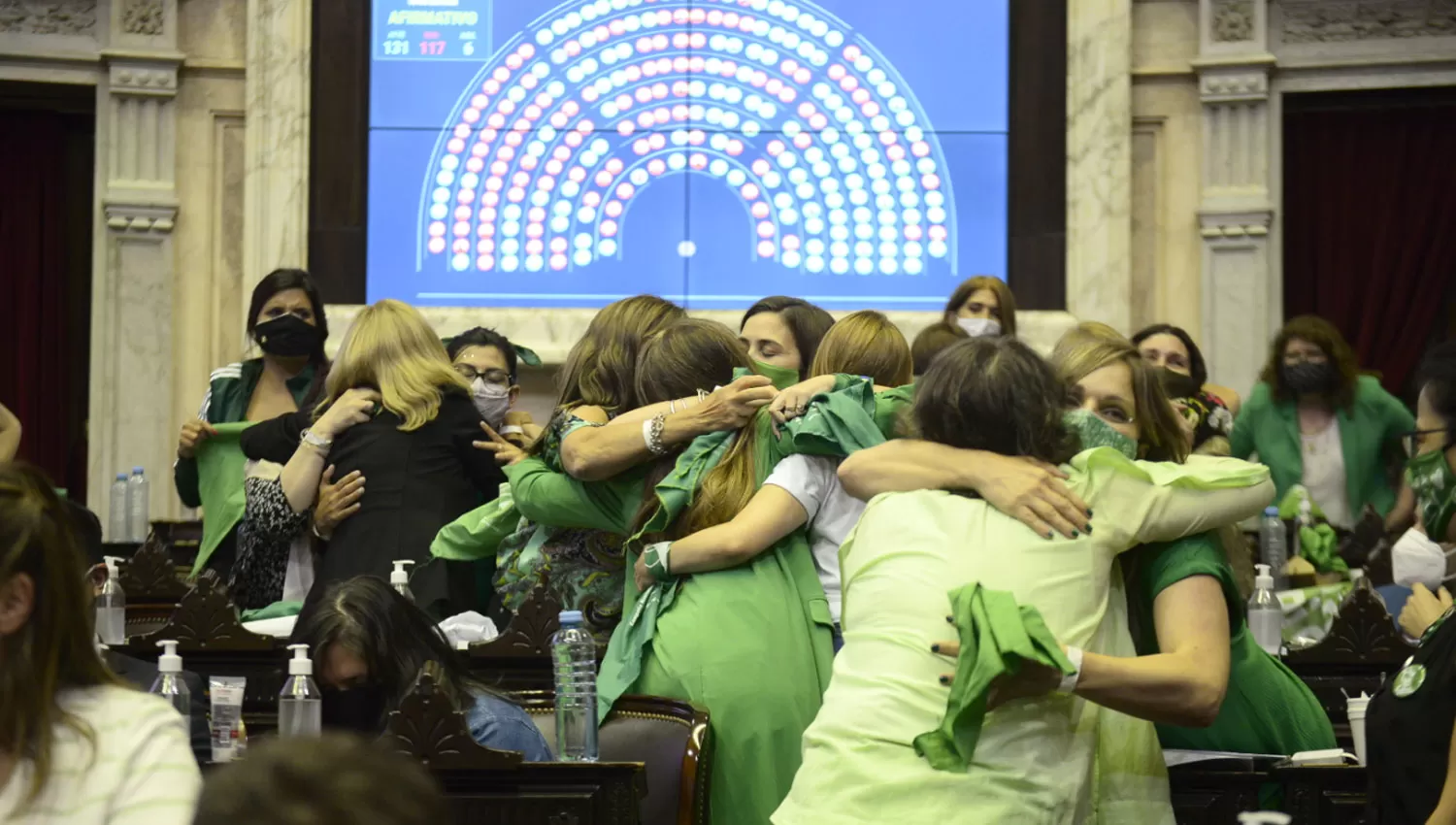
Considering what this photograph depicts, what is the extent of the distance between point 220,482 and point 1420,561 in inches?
129

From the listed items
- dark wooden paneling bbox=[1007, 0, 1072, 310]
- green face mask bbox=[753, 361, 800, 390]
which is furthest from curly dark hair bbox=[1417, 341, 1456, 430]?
dark wooden paneling bbox=[1007, 0, 1072, 310]

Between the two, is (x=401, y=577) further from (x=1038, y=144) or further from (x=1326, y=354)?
(x=1038, y=144)

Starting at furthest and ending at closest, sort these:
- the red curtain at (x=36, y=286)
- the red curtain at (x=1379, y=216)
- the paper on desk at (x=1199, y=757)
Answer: the red curtain at (x=36, y=286), the red curtain at (x=1379, y=216), the paper on desk at (x=1199, y=757)

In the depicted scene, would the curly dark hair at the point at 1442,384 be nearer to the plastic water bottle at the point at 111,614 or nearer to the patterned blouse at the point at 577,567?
the patterned blouse at the point at 577,567

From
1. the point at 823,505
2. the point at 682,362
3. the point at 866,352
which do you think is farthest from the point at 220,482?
the point at 823,505

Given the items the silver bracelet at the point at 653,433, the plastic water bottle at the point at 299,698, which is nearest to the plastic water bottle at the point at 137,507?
the silver bracelet at the point at 653,433

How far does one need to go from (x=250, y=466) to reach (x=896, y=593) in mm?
2960

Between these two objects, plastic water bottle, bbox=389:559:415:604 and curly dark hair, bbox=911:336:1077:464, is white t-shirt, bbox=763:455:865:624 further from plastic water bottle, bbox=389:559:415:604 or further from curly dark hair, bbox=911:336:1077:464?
plastic water bottle, bbox=389:559:415:604

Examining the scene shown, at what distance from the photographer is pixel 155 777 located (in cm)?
193

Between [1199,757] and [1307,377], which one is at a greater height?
[1307,377]

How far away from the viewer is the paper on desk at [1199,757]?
2.75 m

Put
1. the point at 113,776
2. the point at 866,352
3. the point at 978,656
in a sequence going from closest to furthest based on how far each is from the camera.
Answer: the point at 113,776, the point at 978,656, the point at 866,352

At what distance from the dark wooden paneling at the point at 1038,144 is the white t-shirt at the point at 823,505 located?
4.73 m

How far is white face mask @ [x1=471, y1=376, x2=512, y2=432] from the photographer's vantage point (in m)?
5.20
